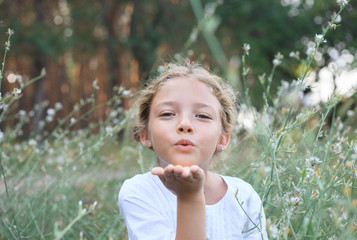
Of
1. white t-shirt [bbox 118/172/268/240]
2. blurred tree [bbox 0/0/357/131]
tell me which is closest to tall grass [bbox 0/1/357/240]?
white t-shirt [bbox 118/172/268/240]

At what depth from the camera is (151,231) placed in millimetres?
1377

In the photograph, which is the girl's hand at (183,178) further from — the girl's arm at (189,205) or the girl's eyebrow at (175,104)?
the girl's eyebrow at (175,104)

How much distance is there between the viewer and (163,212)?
1463 millimetres

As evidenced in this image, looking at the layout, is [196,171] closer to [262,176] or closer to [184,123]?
[184,123]

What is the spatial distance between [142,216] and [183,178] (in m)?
0.33

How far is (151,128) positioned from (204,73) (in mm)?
361

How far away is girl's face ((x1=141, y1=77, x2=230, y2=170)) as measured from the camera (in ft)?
4.48

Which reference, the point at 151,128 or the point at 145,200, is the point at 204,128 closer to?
the point at 151,128

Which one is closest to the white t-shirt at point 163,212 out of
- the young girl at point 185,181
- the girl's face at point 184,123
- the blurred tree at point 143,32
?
the young girl at point 185,181

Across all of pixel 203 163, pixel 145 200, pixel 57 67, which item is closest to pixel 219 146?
pixel 203 163

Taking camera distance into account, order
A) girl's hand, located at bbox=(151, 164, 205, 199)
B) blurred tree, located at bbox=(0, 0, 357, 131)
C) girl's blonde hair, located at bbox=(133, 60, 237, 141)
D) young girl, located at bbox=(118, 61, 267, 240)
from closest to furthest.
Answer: girl's hand, located at bbox=(151, 164, 205, 199), young girl, located at bbox=(118, 61, 267, 240), girl's blonde hair, located at bbox=(133, 60, 237, 141), blurred tree, located at bbox=(0, 0, 357, 131)

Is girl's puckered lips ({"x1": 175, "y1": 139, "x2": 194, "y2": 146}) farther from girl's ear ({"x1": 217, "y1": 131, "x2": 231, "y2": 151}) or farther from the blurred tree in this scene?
the blurred tree

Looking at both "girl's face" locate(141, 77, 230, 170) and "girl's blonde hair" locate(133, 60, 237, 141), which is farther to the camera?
"girl's blonde hair" locate(133, 60, 237, 141)

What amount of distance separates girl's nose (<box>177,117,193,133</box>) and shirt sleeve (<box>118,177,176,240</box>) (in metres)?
0.25
